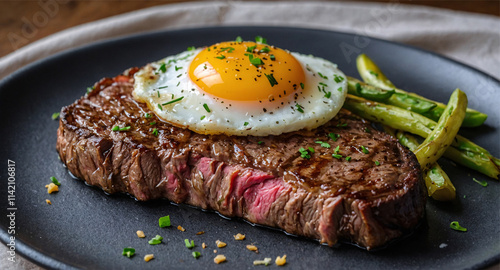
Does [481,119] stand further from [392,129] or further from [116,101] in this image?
[116,101]

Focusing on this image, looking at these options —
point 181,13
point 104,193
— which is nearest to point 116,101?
point 104,193

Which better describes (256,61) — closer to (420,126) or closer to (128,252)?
(420,126)

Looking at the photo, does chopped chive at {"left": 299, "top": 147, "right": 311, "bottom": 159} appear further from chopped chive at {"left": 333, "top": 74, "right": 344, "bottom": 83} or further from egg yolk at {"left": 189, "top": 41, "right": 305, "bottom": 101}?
chopped chive at {"left": 333, "top": 74, "right": 344, "bottom": 83}

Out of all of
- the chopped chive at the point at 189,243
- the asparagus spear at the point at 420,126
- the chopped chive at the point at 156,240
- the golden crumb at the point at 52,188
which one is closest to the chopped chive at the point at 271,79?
the asparagus spear at the point at 420,126

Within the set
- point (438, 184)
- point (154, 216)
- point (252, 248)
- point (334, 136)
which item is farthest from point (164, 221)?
point (438, 184)

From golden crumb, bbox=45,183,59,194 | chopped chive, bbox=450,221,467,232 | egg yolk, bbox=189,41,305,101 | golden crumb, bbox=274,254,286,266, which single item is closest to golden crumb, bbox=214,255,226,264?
golden crumb, bbox=274,254,286,266

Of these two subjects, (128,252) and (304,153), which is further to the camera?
(304,153)

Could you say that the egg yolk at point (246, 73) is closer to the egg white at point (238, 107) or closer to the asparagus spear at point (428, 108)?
the egg white at point (238, 107)
